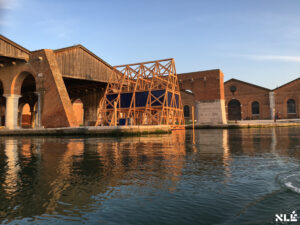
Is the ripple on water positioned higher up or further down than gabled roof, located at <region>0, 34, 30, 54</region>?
further down

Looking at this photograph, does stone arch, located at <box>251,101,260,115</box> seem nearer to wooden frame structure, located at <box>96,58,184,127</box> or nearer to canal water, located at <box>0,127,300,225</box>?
wooden frame structure, located at <box>96,58,184,127</box>

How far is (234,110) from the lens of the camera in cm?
5262

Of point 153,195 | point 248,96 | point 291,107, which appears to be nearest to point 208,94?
point 248,96

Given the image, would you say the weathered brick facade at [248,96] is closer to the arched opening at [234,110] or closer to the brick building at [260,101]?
the brick building at [260,101]

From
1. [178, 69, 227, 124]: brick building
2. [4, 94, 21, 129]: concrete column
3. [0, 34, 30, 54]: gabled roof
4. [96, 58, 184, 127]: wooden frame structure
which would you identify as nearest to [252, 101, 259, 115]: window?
[178, 69, 227, 124]: brick building

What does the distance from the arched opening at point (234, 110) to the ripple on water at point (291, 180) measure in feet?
164

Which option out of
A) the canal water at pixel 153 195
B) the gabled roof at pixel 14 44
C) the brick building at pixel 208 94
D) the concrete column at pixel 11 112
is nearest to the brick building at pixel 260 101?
the brick building at pixel 208 94

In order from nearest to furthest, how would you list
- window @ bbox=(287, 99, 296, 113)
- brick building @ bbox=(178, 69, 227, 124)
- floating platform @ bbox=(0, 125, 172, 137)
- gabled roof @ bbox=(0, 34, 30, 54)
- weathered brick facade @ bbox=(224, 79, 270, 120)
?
floating platform @ bbox=(0, 125, 172, 137) → gabled roof @ bbox=(0, 34, 30, 54) → brick building @ bbox=(178, 69, 227, 124) → window @ bbox=(287, 99, 296, 113) → weathered brick facade @ bbox=(224, 79, 270, 120)

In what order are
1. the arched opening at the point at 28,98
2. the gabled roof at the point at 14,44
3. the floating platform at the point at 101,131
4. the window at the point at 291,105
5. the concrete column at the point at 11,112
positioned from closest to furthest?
the floating platform at the point at 101,131 < the gabled roof at the point at 14,44 < the concrete column at the point at 11,112 < the arched opening at the point at 28,98 < the window at the point at 291,105

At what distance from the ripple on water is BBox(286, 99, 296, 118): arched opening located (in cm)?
4997

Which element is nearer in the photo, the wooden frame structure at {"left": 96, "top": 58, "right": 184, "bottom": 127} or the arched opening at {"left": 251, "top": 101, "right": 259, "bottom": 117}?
the wooden frame structure at {"left": 96, "top": 58, "right": 184, "bottom": 127}

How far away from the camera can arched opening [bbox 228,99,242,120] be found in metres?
52.2

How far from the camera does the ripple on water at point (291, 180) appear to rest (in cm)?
370

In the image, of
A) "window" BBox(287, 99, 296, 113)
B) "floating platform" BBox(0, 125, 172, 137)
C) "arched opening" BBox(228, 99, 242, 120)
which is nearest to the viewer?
"floating platform" BBox(0, 125, 172, 137)
